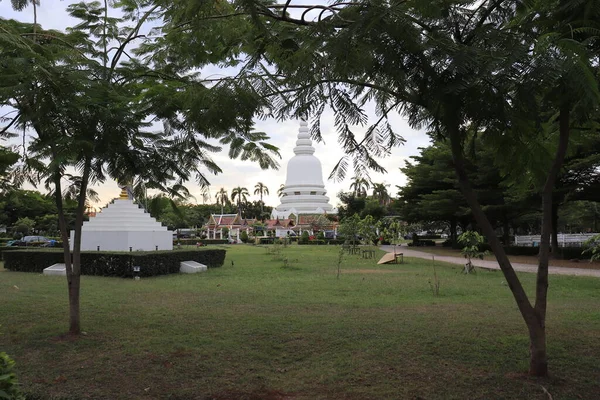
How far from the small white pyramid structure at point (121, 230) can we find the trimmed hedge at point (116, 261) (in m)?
3.63

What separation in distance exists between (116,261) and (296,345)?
36.8 feet

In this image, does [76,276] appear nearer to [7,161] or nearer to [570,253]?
[7,161]

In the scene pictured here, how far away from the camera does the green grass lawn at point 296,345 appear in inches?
183

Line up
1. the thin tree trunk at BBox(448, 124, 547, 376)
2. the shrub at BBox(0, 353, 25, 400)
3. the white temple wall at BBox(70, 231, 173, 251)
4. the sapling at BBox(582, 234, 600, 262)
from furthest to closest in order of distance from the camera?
the white temple wall at BBox(70, 231, 173, 251), the sapling at BBox(582, 234, 600, 262), the thin tree trunk at BBox(448, 124, 547, 376), the shrub at BBox(0, 353, 25, 400)

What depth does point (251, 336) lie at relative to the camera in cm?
679

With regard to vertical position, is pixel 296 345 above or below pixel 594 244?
below

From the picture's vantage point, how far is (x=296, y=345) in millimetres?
6258

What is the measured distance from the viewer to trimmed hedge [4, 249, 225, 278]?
1555 cm

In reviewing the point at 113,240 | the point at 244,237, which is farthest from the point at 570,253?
the point at 244,237

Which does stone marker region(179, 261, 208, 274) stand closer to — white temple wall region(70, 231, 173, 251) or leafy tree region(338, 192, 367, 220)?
white temple wall region(70, 231, 173, 251)

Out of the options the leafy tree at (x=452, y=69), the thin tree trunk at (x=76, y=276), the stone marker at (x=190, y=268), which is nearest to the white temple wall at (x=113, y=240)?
the stone marker at (x=190, y=268)

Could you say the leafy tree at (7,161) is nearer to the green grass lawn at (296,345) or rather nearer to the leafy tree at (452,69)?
the green grass lawn at (296,345)

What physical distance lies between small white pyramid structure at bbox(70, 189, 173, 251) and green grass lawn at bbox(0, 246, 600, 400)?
1009cm

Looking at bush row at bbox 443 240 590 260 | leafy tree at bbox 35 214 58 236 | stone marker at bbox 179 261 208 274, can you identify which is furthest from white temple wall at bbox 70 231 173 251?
leafy tree at bbox 35 214 58 236
